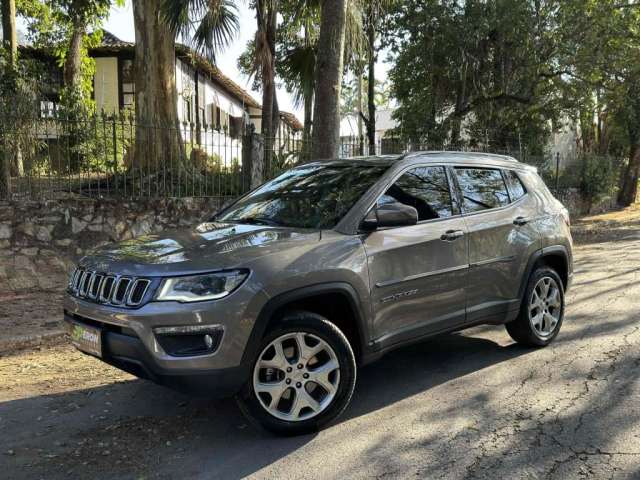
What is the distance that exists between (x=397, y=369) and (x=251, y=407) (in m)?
1.82

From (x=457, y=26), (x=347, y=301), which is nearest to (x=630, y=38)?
(x=457, y=26)

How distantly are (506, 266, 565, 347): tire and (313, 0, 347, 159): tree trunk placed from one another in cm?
469

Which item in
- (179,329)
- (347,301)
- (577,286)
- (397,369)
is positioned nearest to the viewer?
(179,329)

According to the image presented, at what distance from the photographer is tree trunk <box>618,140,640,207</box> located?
906 inches

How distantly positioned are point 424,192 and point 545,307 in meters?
1.79

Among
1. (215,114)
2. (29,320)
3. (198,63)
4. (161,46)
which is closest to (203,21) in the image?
(161,46)

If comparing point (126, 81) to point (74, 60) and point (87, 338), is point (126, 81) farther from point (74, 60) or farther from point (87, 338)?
point (87, 338)

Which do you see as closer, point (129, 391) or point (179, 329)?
point (179, 329)

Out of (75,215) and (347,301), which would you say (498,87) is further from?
(347,301)

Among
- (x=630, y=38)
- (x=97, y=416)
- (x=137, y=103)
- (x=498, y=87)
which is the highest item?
(x=630, y=38)

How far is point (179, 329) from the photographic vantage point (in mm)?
3338

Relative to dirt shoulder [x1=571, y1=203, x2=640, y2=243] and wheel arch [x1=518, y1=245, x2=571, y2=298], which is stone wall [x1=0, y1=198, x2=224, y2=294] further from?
dirt shoulder [x1=571, y1=203, x2=640, y2=243]

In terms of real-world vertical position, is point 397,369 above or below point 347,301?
below

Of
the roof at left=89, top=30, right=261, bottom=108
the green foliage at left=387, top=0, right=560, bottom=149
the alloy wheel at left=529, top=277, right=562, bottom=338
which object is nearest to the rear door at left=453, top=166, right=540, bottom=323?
the alloy wheel at left=529, top=277, right=562, bottom=338
